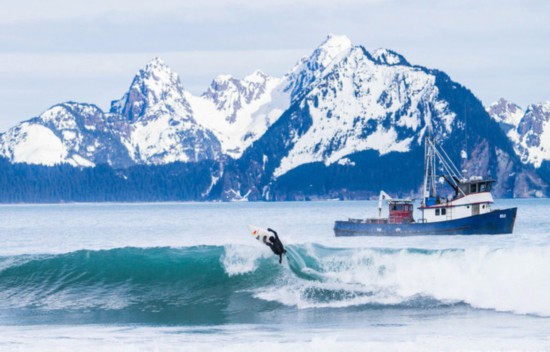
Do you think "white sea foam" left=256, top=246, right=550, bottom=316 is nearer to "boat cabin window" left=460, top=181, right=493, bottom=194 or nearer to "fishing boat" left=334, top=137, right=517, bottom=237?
"boat cabin window" left=460, top=181, right=493, bottom=194

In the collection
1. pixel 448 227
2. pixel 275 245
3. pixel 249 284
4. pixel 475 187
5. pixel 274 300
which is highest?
pixel 475 187

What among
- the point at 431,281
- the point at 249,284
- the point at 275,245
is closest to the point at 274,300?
the point at 249,284

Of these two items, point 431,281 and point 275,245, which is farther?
point 275,245

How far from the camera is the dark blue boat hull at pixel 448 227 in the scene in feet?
334

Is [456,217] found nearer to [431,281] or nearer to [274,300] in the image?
[431,281]

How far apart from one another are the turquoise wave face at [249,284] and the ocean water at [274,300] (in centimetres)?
8

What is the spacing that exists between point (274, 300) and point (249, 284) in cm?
416

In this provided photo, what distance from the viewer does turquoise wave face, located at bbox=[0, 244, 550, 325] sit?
4131 centimetres

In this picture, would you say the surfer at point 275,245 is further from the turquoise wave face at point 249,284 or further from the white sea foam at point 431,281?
the white sea foam at point 431,281

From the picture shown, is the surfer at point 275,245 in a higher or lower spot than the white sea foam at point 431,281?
higher

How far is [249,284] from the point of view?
47656 millimetres

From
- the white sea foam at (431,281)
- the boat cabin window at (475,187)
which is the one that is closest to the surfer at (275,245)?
the white sea foam at (431,281)

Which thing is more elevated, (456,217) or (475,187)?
(475,187)

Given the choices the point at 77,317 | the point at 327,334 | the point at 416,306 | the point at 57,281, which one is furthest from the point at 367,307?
the point at 57,281
